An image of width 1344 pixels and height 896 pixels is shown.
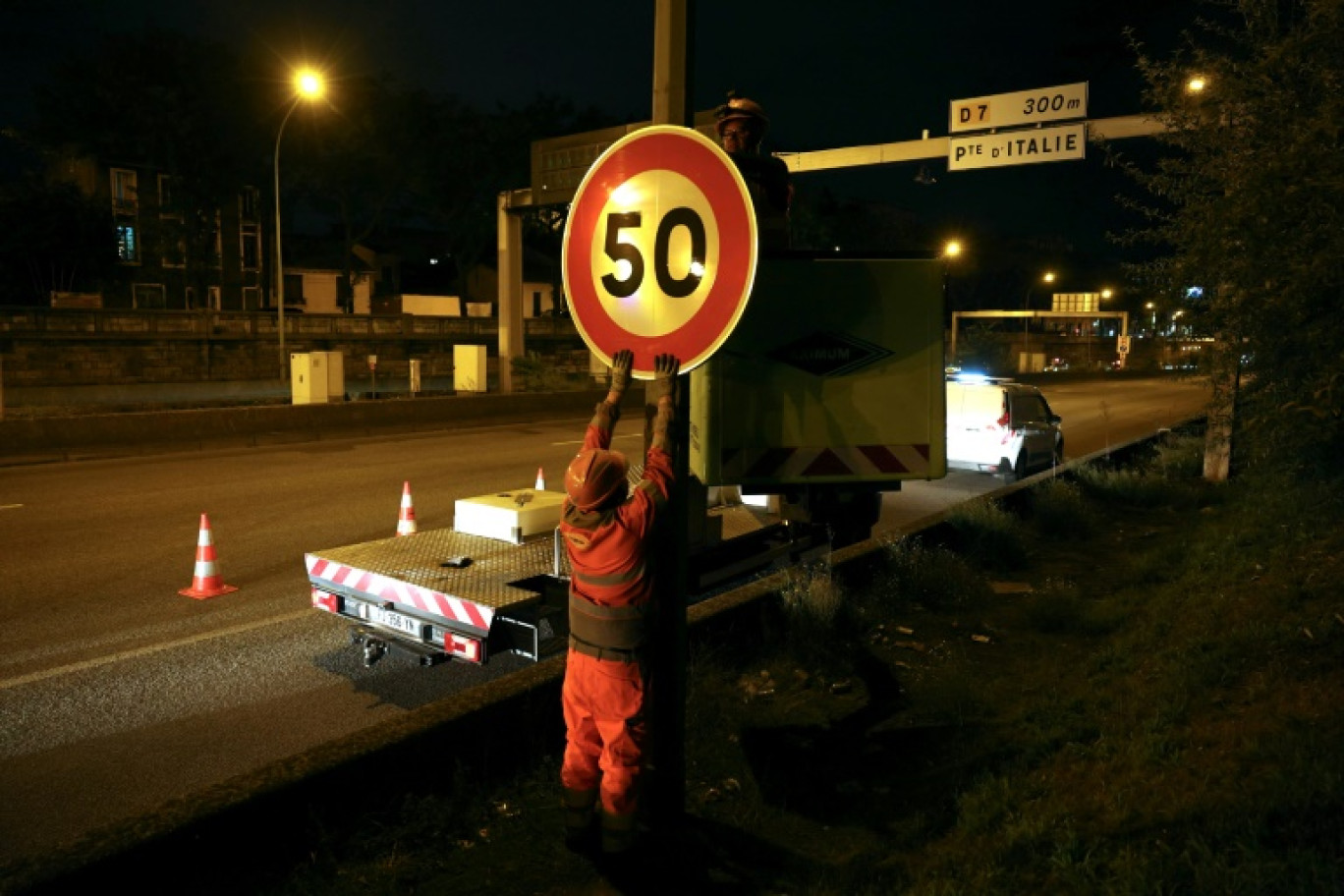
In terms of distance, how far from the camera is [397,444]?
17.8 meters

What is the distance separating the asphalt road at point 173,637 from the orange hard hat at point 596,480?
178cm

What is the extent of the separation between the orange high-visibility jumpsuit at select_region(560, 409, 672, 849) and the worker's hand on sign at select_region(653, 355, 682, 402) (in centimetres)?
18

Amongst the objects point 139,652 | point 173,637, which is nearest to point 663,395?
point 139,652

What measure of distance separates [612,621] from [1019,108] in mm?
14948

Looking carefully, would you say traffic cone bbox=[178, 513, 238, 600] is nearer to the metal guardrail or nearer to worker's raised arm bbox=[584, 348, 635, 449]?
worker's raised arm bbox=[584, 348, 635, 449]

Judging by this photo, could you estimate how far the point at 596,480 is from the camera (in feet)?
11.1

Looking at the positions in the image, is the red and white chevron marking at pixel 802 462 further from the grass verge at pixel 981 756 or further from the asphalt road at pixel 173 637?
the asphalt road at pixel 173 637

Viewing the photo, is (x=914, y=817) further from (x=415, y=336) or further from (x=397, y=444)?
(x=415, y=336)

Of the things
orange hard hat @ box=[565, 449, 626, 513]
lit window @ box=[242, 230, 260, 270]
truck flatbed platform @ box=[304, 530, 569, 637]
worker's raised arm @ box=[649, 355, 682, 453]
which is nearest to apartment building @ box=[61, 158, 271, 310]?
lit window @ box=[242, 230, 260, 270]

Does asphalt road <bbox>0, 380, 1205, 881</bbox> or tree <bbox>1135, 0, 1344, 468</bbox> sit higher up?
tree <bbox>1135, 0, 1344, 468</bbox>

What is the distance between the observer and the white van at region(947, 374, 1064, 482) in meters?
14.2

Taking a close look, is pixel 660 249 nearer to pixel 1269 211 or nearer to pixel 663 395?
pixel 663 395

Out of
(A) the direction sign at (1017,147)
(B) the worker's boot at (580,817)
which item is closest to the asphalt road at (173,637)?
(B) the worker's boot at (580,817)

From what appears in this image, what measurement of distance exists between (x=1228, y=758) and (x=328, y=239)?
68.1 metres
